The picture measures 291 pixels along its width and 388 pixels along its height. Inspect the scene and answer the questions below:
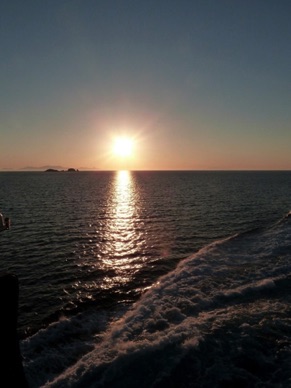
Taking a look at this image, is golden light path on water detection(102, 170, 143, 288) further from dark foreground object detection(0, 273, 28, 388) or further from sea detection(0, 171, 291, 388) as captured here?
dark foreground object detection(0, 273, 28, 388)

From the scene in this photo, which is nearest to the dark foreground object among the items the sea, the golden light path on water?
the sea

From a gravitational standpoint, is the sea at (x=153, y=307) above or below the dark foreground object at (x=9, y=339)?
below

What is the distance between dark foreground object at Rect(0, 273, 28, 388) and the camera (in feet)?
29.0

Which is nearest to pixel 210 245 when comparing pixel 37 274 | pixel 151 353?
pixel 37 274

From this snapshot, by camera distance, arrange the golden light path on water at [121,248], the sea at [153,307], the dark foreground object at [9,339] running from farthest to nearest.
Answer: the golden light path on water at [121,248] → the sea at [153,307] → the dark foreground object at [9,339]

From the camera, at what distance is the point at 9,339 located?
9.22 m

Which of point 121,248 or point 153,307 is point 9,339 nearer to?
point 153,307

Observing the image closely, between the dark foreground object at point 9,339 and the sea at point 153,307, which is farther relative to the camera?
the sea at point 153,307

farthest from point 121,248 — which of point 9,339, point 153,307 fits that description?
point 9,339

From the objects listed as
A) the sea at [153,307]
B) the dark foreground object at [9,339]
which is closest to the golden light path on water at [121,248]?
the sea at [153,307]

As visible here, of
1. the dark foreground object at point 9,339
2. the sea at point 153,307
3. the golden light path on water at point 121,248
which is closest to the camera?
the dark foreground object at point 9,339

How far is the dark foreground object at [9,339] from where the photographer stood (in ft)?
29.0

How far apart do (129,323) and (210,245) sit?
20.2m

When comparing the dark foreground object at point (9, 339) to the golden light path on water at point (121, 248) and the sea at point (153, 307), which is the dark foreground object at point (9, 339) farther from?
the golden light path on water at point (121, 248)
